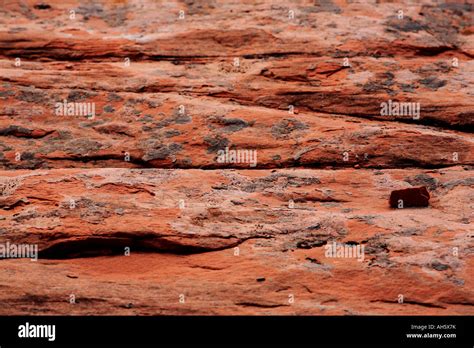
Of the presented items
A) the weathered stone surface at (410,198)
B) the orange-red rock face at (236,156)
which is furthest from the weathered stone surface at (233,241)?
the weathered stone surface at (410,198)

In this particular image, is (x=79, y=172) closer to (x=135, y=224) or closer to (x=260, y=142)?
(x=135, y=224)

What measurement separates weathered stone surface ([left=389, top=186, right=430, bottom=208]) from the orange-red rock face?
0.48 feet

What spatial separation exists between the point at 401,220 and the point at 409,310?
1420 millimetres

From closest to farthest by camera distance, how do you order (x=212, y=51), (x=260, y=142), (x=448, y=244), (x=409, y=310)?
(x=409, y=310) < (x=448, y=244) < (x=260, y=142) < (x=212, y=51)

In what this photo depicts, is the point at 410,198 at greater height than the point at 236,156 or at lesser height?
lesser

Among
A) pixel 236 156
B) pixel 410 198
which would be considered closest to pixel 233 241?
pixel 236 156

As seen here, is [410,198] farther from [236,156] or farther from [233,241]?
[236,156]

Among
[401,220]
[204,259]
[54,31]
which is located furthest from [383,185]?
[54,31]

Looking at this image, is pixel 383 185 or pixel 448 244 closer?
pixel 448 244

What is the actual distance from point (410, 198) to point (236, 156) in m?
2.46

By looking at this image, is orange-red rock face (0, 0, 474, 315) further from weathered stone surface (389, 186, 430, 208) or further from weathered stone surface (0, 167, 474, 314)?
weathered stone surface (389, 186, 430, 208)

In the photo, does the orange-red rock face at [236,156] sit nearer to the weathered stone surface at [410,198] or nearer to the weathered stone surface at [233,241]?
the weathered stone surface at [233,241]

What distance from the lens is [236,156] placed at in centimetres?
1013

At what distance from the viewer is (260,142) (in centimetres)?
1030
